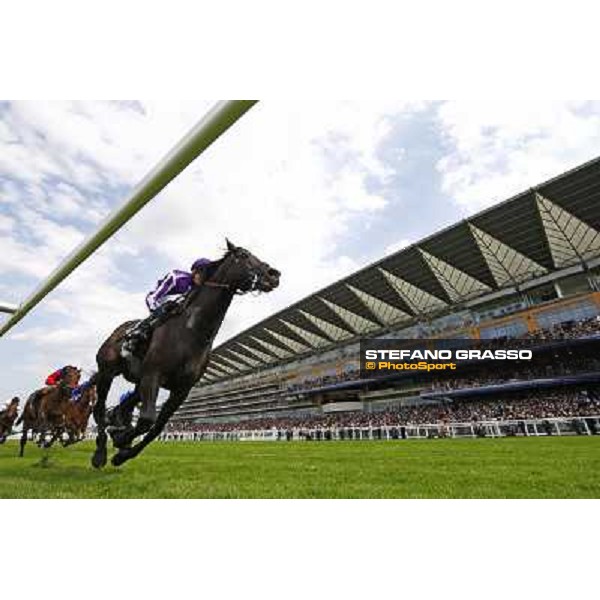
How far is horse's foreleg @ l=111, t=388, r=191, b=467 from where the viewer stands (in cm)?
298

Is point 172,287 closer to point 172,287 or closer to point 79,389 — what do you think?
point 172,287

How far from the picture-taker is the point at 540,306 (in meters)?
35.6

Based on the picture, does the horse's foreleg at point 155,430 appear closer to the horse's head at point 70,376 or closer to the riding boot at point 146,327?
the riding boot at point 146,327

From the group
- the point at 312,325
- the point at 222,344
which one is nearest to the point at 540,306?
the point at 312,325

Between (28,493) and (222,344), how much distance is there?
Answer: 74.3 metres

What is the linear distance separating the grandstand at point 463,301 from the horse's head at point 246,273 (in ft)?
107

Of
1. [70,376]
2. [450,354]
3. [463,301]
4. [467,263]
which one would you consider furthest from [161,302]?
[463,301]

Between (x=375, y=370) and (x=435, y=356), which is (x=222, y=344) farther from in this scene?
(x=435, y=356)

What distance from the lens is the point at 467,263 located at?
3872cm

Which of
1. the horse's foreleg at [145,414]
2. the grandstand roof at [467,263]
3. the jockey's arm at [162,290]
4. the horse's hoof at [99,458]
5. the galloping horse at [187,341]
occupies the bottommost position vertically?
the horse's hoof at [99,458]

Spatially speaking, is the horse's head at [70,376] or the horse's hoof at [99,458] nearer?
the horse's hoof at [99,458]

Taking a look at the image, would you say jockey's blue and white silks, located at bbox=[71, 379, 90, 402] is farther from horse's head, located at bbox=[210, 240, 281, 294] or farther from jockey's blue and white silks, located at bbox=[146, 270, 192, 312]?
horse's head, located at bbox=[210, 240, 281, 294]

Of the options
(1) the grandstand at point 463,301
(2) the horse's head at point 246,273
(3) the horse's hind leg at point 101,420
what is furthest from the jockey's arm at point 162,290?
(1) the grandstand at point 463,301

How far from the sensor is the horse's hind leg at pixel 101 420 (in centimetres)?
387
